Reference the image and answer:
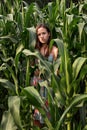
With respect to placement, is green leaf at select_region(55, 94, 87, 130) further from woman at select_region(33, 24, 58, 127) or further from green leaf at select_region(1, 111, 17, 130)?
woman at select_region(33, 24, 58, 127)

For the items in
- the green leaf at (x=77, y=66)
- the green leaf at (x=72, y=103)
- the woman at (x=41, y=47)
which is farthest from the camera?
the woman at (x=41, y=47)

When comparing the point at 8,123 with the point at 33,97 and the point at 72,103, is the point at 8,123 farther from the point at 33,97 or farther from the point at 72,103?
the point at 72,103

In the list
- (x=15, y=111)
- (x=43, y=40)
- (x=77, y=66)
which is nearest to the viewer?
(x=15, y=111)

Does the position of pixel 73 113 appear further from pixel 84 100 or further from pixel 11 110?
pixel 11 110

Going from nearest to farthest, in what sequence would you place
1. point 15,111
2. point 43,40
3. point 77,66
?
point 15,111, point 77,66, point 43,40

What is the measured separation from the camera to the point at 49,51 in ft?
5.76

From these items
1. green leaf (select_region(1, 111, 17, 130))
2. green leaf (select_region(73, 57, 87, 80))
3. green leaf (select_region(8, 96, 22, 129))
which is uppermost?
green leaf (select_region(73, 57, 87, 80))

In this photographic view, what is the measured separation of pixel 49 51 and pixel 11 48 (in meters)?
0.44

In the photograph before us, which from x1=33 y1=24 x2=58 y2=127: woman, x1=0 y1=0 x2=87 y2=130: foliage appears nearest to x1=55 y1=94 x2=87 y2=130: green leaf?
x1=0 y1=0 x2=87 y2=130: foliage

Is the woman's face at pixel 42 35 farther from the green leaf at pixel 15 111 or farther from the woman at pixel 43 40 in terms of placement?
the green leaf at pixel 15 111

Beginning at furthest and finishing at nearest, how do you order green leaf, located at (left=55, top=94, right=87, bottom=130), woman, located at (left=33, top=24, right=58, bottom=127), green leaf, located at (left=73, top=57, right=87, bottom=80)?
woman, located at (left=33, top=24, right=58, bottom=127), green leaf, located at (left=73, top=57, right=87, bottom=80), green leaf, located at (left=55, top=94, right=87, bottom=130)

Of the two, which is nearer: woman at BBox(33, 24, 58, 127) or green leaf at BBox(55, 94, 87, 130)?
green leaf at BBox(55, 94, 87, 130)

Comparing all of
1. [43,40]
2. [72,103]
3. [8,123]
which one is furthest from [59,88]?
[43,40]

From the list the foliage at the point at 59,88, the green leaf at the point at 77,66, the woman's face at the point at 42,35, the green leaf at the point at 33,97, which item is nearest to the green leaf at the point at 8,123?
the foliage at the point at 59,88
